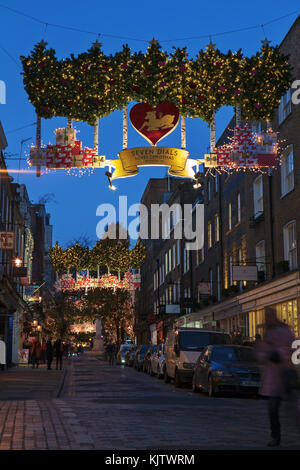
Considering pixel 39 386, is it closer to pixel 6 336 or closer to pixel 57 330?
pixel 6 336

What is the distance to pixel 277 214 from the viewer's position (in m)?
28.4

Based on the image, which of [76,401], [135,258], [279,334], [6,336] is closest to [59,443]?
[279,334]

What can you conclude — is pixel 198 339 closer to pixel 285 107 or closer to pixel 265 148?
pixel 265 148

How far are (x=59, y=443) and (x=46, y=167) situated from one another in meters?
9.79

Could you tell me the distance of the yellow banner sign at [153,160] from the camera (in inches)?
655

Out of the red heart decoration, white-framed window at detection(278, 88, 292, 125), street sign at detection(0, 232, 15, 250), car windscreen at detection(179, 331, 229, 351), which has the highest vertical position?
white-framed window at detection(278, 88, 292, 125)


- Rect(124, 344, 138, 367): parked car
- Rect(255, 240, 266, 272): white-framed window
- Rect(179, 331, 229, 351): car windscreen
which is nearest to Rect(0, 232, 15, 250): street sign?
Rect(255, 240, 266, 272): white-framed window

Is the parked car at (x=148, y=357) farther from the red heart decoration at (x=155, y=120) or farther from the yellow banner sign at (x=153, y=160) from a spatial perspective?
the red heart decoration at (x=155, y=120)

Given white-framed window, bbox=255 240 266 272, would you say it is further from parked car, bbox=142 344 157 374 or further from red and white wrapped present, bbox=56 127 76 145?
red and white wrapped present, bbox=56 127 76 145

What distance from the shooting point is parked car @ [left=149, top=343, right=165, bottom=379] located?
1149 inches

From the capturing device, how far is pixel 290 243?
27.1 m

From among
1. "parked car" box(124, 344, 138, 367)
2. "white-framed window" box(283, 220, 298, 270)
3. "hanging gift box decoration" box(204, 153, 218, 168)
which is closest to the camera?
"hanging gift box decoration" box(204, 153, 218, 168)

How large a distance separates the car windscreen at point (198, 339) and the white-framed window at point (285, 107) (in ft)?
31.2

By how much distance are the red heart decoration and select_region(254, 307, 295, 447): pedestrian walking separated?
347 inches
